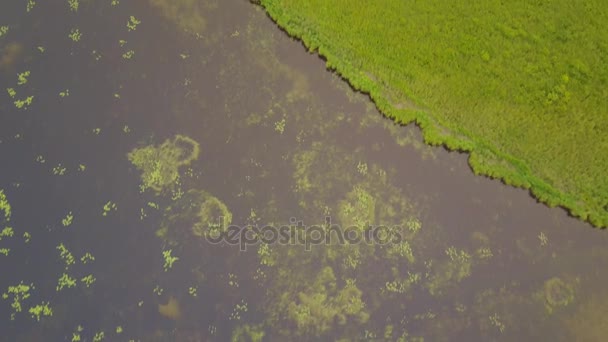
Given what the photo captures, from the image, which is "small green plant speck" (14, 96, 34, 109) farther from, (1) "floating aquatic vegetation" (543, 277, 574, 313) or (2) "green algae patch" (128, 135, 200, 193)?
(1) "floating aquatic vegetation" (543, 277, 574, 313)

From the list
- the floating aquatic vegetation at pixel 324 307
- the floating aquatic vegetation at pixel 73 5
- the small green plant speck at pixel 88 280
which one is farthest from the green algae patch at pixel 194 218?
the floating aquatic vegetation at pixel 73 5

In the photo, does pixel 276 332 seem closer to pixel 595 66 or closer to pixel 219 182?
pixel 219 182

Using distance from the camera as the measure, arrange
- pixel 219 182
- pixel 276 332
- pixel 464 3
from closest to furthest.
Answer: pixel 276 332, pixel 219 182, pixel 464 3

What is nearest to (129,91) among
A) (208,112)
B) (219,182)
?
(208,112)

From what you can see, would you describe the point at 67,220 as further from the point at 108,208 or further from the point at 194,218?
the point at 194,218

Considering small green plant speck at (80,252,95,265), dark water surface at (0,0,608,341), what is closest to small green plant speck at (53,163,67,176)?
dark water surface at (0,0,608,341)
